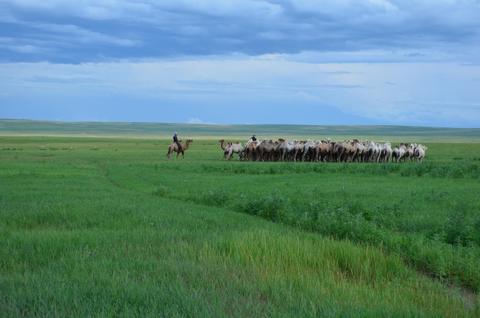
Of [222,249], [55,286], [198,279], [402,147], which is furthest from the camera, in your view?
[402,147]

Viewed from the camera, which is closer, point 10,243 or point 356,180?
point 10,243

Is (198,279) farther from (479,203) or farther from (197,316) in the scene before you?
(479,203)

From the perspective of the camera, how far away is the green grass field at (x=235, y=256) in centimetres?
777

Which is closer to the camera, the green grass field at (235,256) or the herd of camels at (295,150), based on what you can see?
the green grass field at (235,256)

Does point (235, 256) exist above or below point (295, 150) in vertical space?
above

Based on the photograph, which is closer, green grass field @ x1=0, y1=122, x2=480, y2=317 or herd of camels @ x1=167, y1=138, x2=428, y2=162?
green grass field @ x1=0, y1=122, x2=480, y2=317

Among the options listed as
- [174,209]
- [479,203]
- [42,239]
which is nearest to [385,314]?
[42,239]

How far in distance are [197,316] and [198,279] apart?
1870 mm

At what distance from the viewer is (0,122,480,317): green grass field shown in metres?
7.77

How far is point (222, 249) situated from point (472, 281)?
3632 millimetres

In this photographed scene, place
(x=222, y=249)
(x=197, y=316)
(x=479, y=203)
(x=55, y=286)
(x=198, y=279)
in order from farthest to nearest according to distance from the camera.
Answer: (x=479, y=203)
(x=222, y=249)
(x=198, y=279)
(x=55, y=286)
(x=197, y=316)

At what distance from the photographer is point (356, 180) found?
2777cm

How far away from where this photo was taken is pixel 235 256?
34.7 ft

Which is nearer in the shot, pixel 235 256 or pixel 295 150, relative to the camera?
pixel 235 256
